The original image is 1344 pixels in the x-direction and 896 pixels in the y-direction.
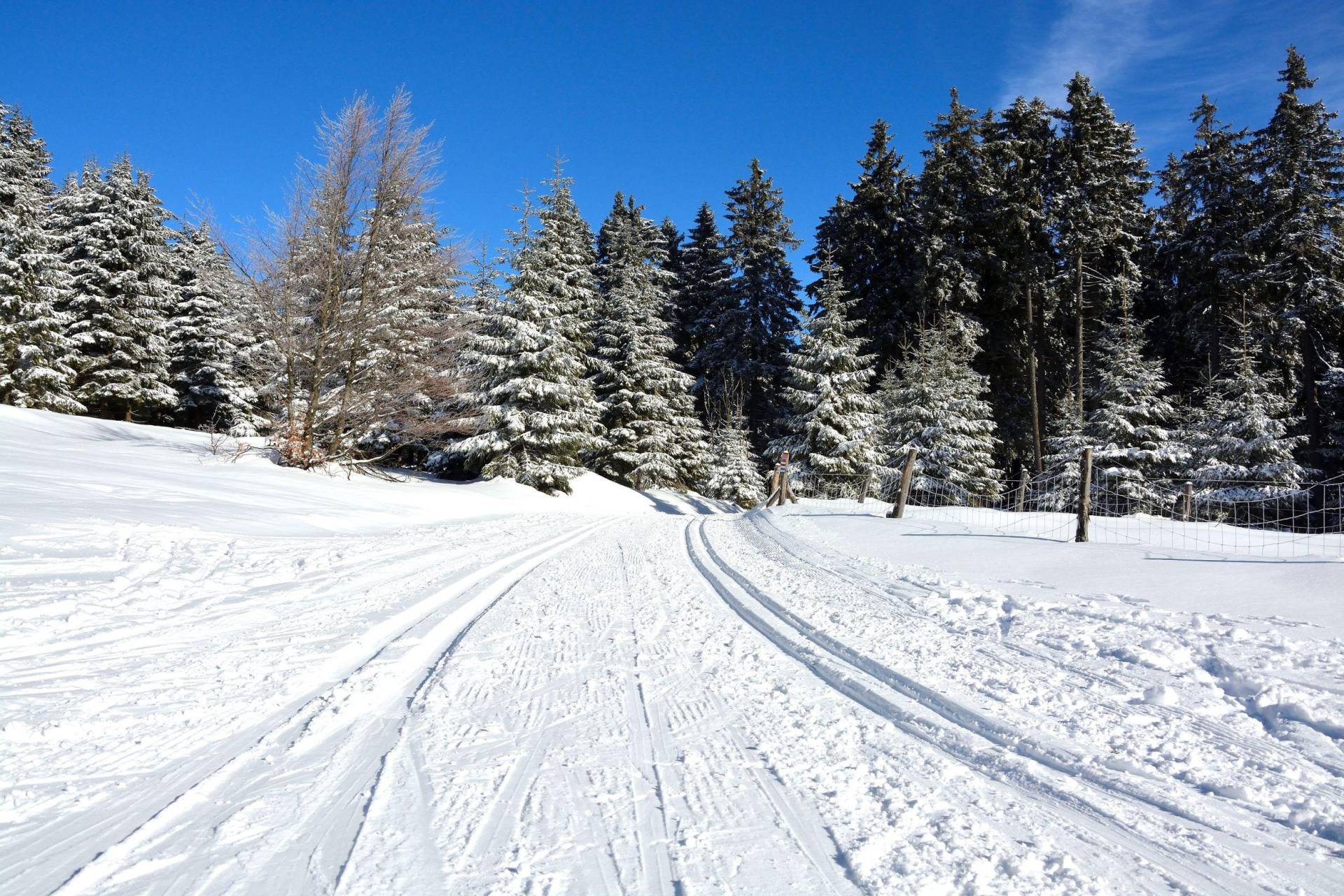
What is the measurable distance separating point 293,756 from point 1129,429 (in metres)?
24.6

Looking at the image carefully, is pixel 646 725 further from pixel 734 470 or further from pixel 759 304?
pixel 759 304

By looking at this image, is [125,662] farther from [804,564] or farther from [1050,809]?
[804,564]

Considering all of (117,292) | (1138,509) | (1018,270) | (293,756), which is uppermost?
(1018,270)

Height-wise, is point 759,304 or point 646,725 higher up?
point 759,304

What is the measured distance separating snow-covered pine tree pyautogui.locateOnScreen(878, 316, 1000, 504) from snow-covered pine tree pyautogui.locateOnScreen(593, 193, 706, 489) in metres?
9.41

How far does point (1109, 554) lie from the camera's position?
743 cm

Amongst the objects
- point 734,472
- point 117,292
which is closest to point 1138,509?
point 734,472

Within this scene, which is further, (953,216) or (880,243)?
(880,243)

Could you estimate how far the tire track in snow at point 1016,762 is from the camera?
216 centimetres

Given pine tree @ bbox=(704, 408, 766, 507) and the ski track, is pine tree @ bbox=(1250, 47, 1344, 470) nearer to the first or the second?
pine tree @ bbox=(704, 408, 766, 507)

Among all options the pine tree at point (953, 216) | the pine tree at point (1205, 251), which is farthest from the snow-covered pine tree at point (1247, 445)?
the pine tree at point (953, 216)

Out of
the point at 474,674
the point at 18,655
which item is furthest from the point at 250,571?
the point at 474,674

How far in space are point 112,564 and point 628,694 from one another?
4.68m

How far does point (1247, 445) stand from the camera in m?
18.5
